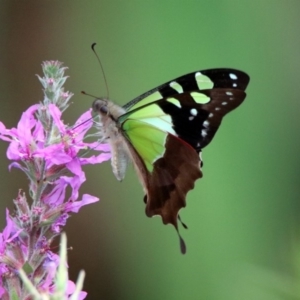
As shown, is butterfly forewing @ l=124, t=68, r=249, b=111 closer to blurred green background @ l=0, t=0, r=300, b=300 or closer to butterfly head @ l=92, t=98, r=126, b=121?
butterfly head @ l=92, t=98, r=126, b=121

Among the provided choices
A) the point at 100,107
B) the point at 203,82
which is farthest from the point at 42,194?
the point at 203,82

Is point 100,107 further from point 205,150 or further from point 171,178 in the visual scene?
point 205,150

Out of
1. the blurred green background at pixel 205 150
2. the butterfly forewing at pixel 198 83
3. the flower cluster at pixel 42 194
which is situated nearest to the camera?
the flower cluster at pixel 42 194

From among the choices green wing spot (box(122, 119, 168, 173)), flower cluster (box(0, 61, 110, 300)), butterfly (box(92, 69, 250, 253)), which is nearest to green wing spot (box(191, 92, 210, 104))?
butterfly (box(92, 69, 250, 253))

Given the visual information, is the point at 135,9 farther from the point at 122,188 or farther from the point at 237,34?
the point at 122,188

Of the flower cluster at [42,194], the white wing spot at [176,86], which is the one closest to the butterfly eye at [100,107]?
the white wing spot at [176,86]

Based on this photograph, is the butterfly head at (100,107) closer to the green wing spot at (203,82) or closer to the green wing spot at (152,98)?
the green wing spot at (152,98)
